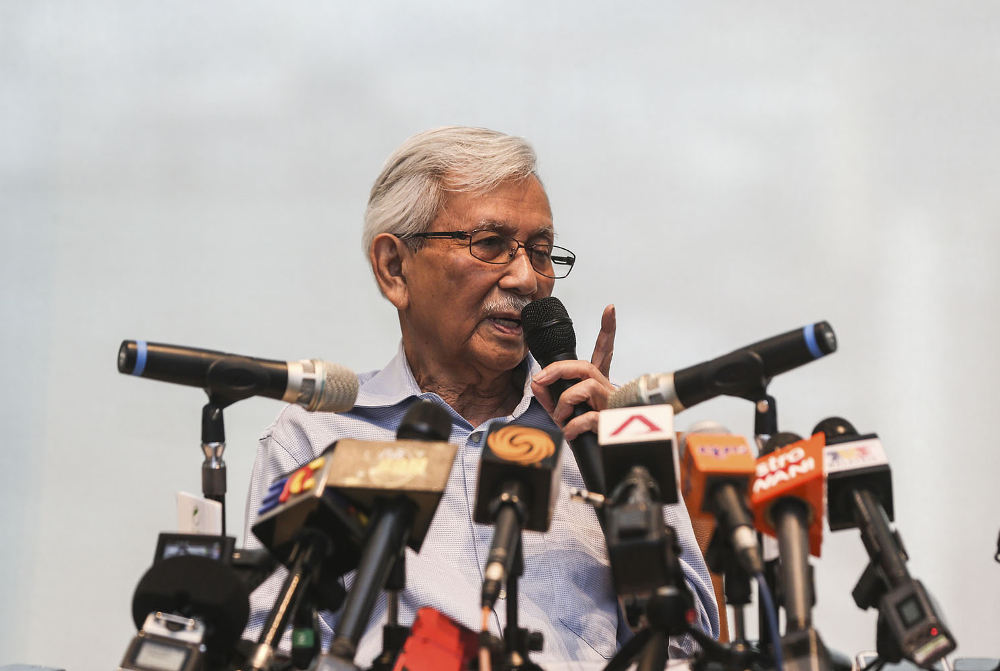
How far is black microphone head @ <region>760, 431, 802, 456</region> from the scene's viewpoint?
4.47 feet

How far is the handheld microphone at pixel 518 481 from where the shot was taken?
113 centimetres

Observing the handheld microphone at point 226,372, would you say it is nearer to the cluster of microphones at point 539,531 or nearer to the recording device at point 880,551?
the cluster of microphones at point 539,531

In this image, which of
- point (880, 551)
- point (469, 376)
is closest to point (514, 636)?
point (880, 551)

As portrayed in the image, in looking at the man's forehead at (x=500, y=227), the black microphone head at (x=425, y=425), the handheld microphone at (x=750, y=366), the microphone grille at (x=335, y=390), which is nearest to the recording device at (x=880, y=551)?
the handheld microphone at (x=750, y=366)

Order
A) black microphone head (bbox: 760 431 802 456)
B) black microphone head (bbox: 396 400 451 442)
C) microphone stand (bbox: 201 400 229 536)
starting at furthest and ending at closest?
microphone stand (bbox: 201 400 229 536)
black microphone head (bbox: 760 431 802 456)
black microphone head (bbox: 396 400 451 442)

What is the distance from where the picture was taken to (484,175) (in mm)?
2396

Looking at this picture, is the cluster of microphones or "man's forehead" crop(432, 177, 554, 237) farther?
"man's forehead" crop(432, 177, 554, 237)

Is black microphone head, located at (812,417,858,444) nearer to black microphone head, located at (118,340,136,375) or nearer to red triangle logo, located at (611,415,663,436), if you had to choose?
red triangle logo, located at (611,415,663,436)

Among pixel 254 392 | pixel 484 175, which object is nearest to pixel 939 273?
pixel 484 175

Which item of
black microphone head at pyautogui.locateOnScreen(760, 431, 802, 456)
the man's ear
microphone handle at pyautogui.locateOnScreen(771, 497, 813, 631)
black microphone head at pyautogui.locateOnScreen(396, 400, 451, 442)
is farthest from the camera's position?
the man's ear

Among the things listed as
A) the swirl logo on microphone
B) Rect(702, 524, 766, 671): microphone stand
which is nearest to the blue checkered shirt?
Rect(702, 524, 766, 671): microphone stand

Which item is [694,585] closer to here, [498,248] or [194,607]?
A: [498,248]

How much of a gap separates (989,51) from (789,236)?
89 cm

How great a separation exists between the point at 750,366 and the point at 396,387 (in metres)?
1.21
